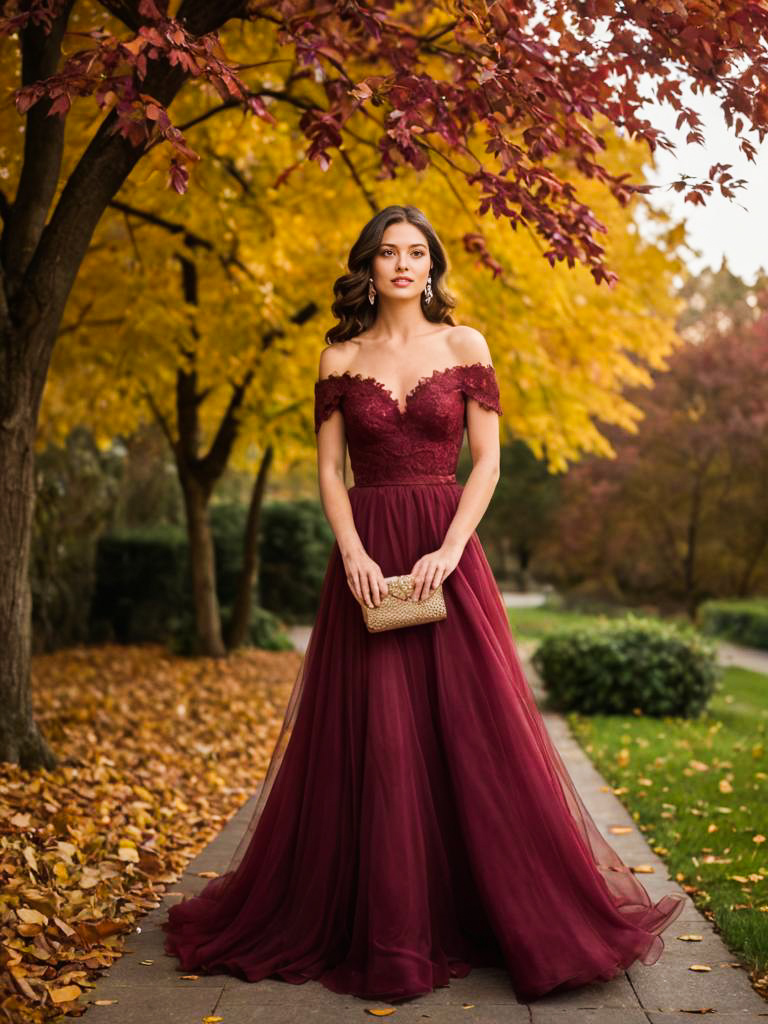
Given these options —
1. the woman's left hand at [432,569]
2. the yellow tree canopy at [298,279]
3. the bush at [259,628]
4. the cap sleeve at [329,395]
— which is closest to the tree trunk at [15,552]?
the yellow tree canopy at [298,279]

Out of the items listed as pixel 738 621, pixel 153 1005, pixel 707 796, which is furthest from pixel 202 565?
pixel 738 621

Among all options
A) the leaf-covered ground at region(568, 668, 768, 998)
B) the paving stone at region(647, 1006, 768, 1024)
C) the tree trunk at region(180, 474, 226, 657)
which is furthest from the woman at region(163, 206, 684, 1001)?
the tree trunk at region(180, 474, 226, 657)

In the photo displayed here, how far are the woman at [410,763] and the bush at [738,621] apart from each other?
15.4m

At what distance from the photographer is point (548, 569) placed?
32.4 metres

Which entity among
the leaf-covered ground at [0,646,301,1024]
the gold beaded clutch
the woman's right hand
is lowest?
the leaf-covered ground at [0,646,301,1024]

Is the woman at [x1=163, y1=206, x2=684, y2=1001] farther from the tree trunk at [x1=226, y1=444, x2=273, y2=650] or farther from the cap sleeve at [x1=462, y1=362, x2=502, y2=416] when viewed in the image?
the tree trunk at [x1=226, y1=444, x2=273, y2=650]

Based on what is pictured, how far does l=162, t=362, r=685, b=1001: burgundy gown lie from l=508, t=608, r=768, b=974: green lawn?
0.76m

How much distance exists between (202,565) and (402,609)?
29.5 ft

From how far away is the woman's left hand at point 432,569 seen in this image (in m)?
3.57

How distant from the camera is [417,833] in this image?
3.50 metres

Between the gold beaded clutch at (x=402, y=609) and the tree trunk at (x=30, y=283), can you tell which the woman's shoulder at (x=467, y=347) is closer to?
the gold beaded clutch at (x=402, y=609)

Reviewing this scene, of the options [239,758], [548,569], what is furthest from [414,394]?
[548,569]

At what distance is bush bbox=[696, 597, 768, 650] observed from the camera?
59.5 ft

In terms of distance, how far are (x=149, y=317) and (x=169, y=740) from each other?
11.2ft
